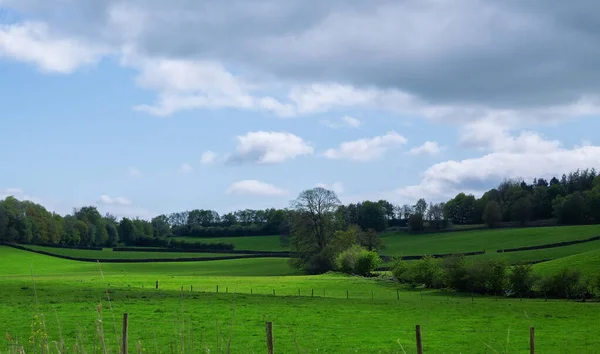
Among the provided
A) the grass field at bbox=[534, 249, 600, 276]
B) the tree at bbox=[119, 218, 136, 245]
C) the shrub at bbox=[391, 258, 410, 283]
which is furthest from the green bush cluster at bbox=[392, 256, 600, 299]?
the tree at bbox=[119, 218, 136, 245]

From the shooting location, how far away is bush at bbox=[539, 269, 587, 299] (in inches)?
2095

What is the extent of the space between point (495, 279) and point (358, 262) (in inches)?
1079

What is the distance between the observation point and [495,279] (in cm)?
5791

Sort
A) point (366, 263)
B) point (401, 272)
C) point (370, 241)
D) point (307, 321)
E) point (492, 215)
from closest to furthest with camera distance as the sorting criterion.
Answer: point (307, 321) → point (401, 272) → point (366, 263) → point (370, 241) → point (492, 215)

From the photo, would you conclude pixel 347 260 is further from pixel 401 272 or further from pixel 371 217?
pixel 371 217

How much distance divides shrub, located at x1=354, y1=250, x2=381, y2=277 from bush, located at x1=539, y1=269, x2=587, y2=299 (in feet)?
103

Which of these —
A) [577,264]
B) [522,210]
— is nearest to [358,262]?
[577,264]

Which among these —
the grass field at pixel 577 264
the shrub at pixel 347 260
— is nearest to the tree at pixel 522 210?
Result: the shrub at pixel 347 260

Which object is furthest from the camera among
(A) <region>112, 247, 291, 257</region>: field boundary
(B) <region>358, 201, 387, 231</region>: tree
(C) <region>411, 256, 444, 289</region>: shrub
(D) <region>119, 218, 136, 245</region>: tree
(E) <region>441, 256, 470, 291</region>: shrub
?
(D) <region>119, 218, 136, 245</region>: tree

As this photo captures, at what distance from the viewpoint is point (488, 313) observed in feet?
122

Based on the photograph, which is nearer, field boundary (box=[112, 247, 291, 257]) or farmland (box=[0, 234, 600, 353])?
farmland (box=[0, 234, 600, 353])

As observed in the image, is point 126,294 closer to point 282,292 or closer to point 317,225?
point 282,292

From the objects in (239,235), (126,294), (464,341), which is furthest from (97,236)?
(464,341)

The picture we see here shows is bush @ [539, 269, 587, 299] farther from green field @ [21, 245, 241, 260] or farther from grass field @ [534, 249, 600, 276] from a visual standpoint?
green field @ [21, 245, 241, 260]
